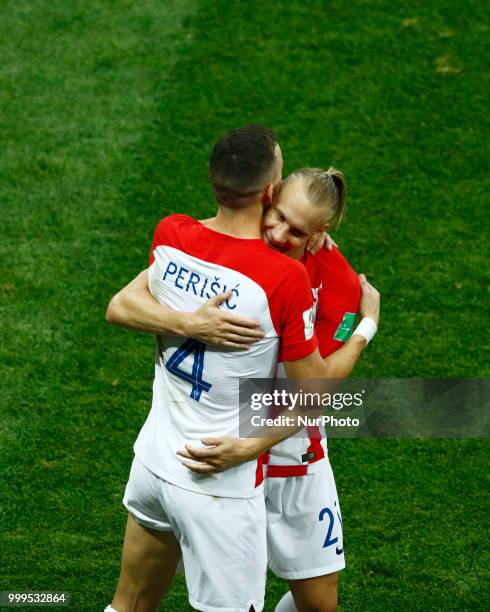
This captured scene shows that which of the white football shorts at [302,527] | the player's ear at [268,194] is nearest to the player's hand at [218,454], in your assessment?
the white football shorts at [302,527]

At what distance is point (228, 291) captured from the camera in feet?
12.8

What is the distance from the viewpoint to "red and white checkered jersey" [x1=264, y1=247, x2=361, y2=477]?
170 inches

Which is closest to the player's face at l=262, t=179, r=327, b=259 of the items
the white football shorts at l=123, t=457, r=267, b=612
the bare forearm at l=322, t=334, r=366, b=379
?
the bare forearm at l=322, t=334, r=366, b=379

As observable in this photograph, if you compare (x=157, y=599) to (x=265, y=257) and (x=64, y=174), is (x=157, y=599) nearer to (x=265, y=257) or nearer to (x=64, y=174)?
(x=265, y=257)

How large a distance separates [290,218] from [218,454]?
0.87 meters

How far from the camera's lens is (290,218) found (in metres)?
4.01

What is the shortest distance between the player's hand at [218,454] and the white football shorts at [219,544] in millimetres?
121

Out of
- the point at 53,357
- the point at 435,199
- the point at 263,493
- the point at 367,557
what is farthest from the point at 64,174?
the point at 263,493

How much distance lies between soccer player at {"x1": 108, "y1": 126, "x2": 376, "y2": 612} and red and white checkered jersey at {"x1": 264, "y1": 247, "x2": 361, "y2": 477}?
4.4 inches

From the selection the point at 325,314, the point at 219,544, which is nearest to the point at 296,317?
the point at 325,314

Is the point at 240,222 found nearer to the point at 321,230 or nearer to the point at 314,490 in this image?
the point at 321,230

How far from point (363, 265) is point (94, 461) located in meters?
2.35

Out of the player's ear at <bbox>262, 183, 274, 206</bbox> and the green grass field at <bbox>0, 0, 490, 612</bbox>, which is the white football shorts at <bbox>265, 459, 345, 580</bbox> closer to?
the green grass field at <bbox>0, 0, 490, 612</bbox>

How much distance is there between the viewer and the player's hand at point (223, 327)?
12.7ft
